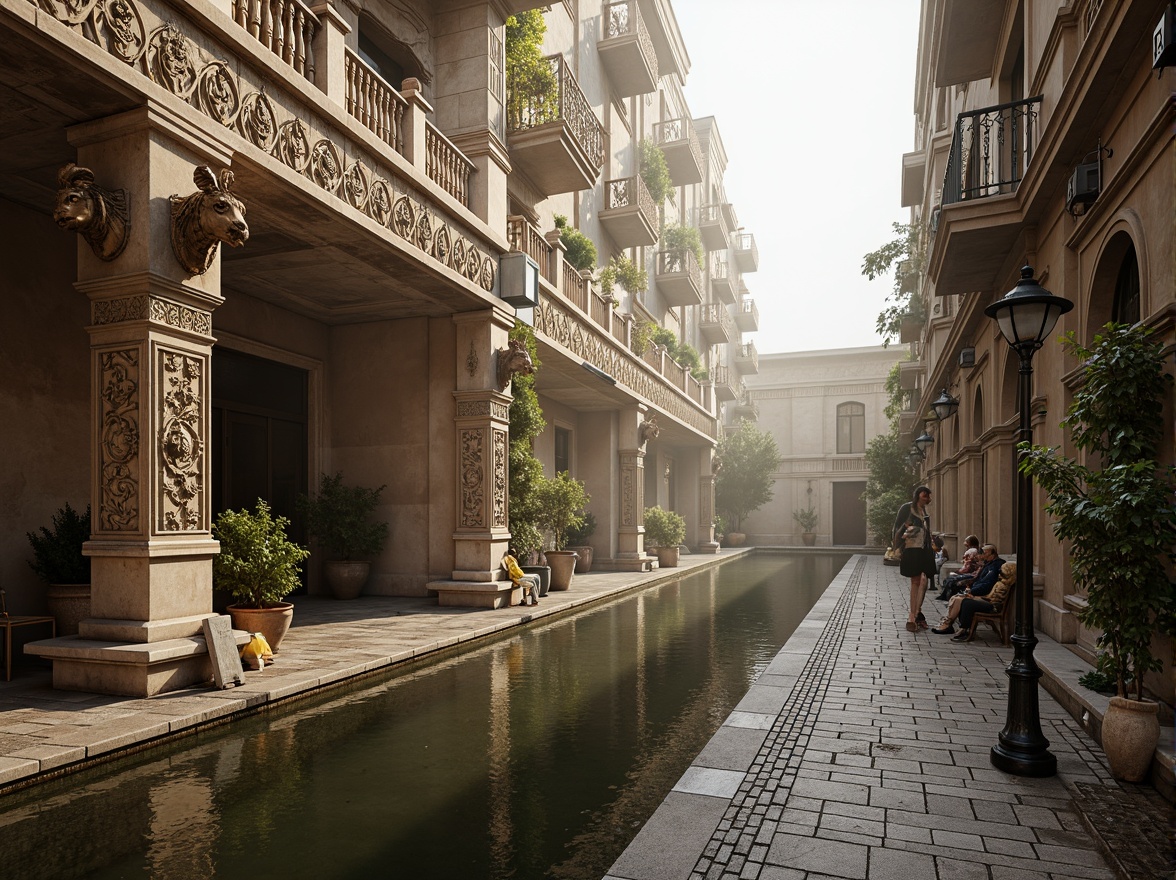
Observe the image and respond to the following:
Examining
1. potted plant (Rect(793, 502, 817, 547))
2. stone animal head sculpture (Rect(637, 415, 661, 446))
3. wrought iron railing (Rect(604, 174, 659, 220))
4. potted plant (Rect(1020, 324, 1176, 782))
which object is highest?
wrought iron railing (Rect(604, 174, 659, 220))

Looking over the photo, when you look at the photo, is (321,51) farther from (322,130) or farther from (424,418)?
(424,418)

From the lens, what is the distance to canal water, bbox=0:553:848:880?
3.50 m

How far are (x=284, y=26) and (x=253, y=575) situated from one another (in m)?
5.57

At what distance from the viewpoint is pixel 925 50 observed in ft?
69.7

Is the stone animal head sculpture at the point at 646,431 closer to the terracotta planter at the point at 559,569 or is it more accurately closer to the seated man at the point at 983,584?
the terracotta planter at the point at 559,569

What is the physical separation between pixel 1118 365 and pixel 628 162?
20856 millimetres

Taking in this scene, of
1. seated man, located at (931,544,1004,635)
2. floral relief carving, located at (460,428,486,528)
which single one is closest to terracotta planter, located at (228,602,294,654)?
floral relief carving, located at (460,428,486,528)

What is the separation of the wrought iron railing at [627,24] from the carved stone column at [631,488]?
9.84 metres

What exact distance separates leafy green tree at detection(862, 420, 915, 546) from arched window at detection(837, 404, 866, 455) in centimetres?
793

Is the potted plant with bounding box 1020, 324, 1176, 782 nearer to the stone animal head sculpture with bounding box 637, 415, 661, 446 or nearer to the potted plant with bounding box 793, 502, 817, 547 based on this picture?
the stone animal head sculpture with bounding box 637, 415, 661, 446

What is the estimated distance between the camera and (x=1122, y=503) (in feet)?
15.3

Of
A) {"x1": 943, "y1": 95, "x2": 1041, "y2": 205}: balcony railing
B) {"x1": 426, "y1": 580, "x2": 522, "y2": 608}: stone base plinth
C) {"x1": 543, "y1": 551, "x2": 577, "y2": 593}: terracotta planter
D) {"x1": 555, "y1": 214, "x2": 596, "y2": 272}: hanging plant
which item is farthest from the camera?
{"x1": 555, "y1": 214, "x2": 596, "y2": 272}: hanging plant

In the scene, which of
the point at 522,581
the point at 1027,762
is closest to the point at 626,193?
the point at 522,581

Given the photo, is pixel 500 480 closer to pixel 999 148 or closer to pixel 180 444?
pixel 180 444
